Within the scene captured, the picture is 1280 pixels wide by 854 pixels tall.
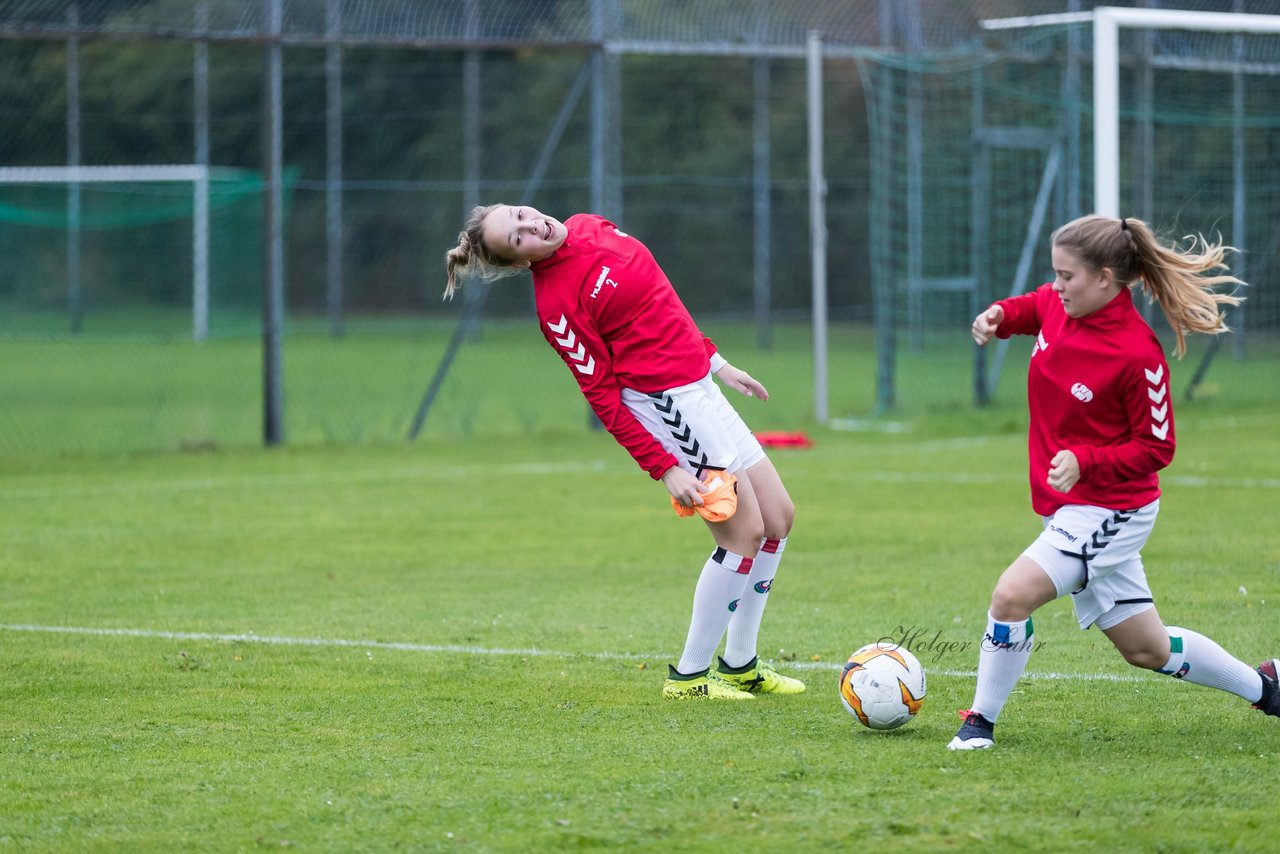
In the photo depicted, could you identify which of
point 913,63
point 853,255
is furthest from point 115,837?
point 853,255

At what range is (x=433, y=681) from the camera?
21.3ft

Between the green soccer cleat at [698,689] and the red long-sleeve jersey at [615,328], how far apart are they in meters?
0.76

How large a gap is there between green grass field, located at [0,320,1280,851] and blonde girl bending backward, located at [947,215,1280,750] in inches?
12.1

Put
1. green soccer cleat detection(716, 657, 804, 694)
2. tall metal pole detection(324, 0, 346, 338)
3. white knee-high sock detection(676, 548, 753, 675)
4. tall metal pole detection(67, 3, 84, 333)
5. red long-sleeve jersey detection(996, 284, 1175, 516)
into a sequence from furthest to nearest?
tall metal pole detection(67, 3, 84, 333), tall metal pole detection(324, 0, 346, 338), green soccer cleat detection(716, 657, 804, 694), white knee-high sock detection(676, 548, 753, 675), red long-sleeve jersey detection(996, 284, 1175, 516)

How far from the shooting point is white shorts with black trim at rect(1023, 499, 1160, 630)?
5070 millimetres

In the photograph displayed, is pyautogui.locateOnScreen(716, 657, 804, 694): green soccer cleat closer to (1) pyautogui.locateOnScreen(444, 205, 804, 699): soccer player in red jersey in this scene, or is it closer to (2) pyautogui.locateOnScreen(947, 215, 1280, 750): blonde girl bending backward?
(1) pyautogui.locateOnScreen(444, 205, 804, 699): soccer player in red jersey

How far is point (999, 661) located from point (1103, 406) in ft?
2.70

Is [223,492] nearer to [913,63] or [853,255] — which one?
[913,63]

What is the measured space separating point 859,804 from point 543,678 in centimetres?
216

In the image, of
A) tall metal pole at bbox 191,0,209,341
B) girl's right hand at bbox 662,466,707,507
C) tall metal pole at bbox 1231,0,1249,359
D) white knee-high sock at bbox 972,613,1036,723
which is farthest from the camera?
tall metal pole at bbox 191,0,209,341

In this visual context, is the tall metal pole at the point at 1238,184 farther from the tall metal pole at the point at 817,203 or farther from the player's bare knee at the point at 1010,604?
the player's bare knee at the point at 1010,604

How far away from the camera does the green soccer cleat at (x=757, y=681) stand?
6242 mm

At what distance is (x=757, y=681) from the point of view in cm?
625

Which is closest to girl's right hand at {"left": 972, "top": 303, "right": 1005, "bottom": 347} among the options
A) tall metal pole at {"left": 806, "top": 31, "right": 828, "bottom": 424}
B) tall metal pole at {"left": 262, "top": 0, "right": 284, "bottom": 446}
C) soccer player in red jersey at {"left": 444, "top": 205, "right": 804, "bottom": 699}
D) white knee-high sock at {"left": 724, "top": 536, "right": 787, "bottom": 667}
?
soccer player in red jersey at {"left": 444, "top": 205, "right": 804, "bottom": 699}
